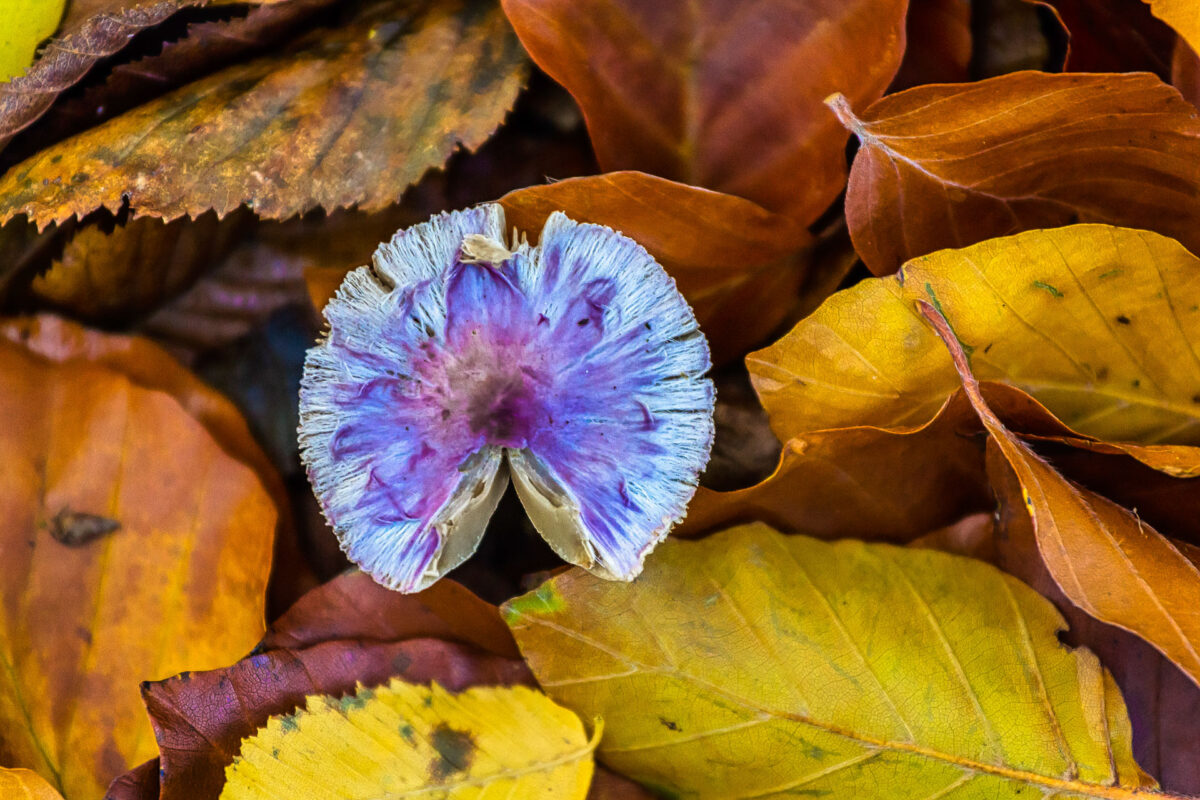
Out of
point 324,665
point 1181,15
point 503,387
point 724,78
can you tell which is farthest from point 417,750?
point 1181,15

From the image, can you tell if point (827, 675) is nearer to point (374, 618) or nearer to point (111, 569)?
point (374, 618)

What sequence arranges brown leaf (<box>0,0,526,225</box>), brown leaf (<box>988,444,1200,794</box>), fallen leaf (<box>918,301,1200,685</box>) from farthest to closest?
brown leaf (<box>0,0,526,225</box>), brown leaf (<box>988,444,1200,794</box>), fallen leaf (<box>918,301,1200,685</box>)

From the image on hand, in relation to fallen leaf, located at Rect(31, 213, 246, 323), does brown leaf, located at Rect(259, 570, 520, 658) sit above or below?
below

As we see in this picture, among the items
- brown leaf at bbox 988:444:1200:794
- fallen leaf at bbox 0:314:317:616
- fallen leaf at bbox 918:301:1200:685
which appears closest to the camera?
fallen leaf at bbox 918:301:1200:685

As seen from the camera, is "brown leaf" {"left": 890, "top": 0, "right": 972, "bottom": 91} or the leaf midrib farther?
"brown leaf" {"left": 890, "top": 0, "right": 972, "bottom": 91}

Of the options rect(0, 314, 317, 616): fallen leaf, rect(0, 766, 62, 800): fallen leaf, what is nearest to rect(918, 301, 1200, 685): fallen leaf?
rect(0, 314, 317, 616): fallen leaf

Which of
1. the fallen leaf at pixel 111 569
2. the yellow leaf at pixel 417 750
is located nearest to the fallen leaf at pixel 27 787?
the fallen leaf at pixel 111 569

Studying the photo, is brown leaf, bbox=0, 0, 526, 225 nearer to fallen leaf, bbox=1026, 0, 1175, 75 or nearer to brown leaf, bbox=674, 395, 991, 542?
brown leaf, bbox=674, 395, 991, 542

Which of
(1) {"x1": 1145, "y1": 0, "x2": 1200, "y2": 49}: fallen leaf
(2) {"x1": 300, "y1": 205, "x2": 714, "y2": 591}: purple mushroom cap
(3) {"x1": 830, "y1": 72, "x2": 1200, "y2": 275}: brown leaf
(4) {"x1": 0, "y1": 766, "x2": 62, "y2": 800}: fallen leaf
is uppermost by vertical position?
(1) {"x1": 1145, "y1": 0, "x2": 1200, "y2": 49}: fallen leaf

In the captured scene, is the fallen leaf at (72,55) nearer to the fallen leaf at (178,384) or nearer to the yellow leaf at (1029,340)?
the fallen leaf at (178,384)
